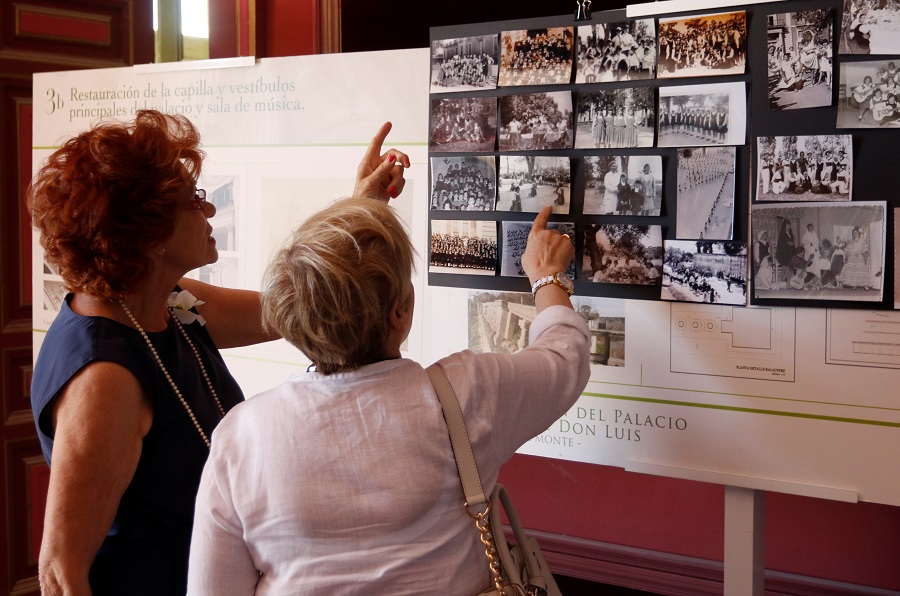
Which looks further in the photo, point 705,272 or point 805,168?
point 705,272

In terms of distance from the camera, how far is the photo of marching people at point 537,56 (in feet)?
6.38

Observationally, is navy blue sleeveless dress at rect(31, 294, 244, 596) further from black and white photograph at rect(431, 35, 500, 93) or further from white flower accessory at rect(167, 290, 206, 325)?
black and white photograph at rect(431, 35, 500, 93)

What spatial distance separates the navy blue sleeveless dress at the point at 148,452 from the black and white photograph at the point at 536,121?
874 mm

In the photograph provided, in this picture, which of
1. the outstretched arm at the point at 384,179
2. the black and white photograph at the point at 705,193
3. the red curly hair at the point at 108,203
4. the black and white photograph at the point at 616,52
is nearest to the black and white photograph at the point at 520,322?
the black and white photograph at the point at 705,193

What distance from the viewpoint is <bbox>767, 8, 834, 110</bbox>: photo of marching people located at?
1.68 meters

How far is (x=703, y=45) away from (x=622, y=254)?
46 cm

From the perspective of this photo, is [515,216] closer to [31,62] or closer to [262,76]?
[262,76]

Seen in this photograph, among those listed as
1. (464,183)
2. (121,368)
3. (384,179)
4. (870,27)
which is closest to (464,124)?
(464,183)

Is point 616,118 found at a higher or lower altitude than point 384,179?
higher

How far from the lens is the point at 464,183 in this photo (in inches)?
82.4

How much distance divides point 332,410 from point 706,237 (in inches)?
37.2

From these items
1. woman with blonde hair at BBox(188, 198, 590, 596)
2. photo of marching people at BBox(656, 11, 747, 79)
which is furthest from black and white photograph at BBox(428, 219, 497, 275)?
woman with blonde hair at BBox(188, 198, 590, 596)

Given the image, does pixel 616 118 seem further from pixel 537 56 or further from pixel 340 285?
pixel 340 285

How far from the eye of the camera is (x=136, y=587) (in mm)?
1572
